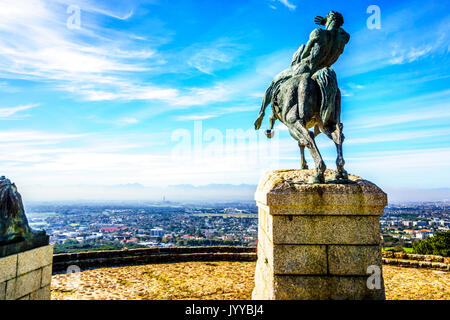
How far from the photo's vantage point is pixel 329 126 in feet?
13.3

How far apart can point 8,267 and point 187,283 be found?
14.5 ft

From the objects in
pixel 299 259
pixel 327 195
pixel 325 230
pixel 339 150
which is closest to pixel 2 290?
pixel 299 259

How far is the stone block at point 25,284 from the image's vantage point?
3828 mm

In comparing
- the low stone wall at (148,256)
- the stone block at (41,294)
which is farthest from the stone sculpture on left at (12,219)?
the low stone wall at (148,256)

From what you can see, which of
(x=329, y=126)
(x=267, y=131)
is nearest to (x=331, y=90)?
(x=329, y=126)

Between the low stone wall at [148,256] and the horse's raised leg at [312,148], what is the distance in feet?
24.0

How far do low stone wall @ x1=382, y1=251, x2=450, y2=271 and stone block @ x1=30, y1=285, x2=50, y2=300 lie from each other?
957 cm

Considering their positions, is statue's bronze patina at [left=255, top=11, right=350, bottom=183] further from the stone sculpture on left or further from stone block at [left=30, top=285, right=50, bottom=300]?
stone block at [left=30, top=285, right=50, bottom=300]

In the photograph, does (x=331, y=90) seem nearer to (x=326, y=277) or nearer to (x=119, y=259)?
(x=326, y=277)

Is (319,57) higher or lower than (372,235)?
higher

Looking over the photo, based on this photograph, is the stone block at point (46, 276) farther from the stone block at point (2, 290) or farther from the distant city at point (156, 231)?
the stone block at point (2, 290)

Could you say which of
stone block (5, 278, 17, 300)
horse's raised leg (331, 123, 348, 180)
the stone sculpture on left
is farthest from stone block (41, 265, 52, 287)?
horse's raised leg (331, 123, 348, 180)
